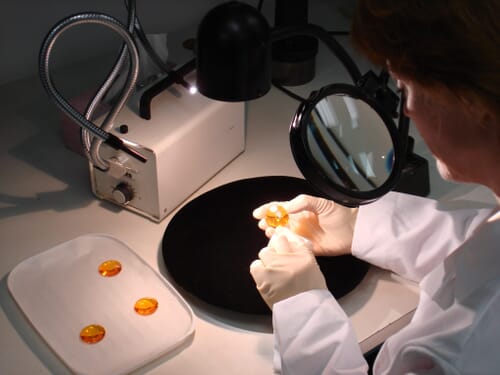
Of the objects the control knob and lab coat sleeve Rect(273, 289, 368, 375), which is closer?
lab coat sleeve Rect(273, 289, 368, 375)

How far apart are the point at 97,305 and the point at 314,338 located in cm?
34

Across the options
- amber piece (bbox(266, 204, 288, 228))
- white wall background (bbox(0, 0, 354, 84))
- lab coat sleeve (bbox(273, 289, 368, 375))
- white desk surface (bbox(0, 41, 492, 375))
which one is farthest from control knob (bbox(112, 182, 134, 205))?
white wall background (bbox(0, 0, 354, 84))

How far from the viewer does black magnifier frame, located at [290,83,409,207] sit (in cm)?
93

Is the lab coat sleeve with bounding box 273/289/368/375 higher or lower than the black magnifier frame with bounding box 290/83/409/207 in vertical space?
lower

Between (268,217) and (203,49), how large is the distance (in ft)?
1.31

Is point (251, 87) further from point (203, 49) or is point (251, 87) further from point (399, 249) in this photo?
point (399, 249)

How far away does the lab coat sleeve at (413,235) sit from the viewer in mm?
1128

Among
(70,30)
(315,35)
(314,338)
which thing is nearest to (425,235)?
(314,338)

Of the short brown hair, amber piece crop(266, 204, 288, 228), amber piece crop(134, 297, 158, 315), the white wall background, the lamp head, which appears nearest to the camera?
the short brown hair

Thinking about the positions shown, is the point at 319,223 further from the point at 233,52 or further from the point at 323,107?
the point at 233,52

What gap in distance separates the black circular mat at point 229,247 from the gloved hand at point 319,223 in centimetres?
3

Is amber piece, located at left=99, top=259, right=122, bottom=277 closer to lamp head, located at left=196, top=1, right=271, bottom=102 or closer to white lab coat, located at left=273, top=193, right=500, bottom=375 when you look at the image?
white lab coat, located at left=273, top=193, right=500, bottom=375

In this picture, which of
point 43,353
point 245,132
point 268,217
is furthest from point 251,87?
point 245,132

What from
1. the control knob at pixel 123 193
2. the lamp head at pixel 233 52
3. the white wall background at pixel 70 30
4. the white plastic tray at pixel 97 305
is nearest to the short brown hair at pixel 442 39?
the lamp head at pixel 233 52
